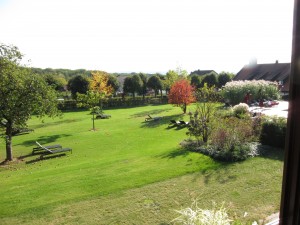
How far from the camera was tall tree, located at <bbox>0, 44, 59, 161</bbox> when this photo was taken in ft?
34.8

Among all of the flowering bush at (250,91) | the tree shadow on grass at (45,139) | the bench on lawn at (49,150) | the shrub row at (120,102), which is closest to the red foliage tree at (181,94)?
the flowering bush at (250,91)

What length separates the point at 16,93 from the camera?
10891mm

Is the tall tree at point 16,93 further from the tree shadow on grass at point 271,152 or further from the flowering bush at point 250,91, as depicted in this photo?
the flowering bush at point 250,91

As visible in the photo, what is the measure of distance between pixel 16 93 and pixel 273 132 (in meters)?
11.2

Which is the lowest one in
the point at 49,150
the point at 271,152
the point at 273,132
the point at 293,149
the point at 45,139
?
the point at 45,139

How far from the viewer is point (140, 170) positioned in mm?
8109

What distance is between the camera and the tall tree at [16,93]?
10609mm

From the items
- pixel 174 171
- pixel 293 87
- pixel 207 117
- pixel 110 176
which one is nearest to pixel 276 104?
pixel 207 117

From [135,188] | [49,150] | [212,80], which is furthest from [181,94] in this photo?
[212,80]

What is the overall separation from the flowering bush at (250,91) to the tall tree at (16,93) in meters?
16.7

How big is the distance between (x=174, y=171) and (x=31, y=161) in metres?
7.19

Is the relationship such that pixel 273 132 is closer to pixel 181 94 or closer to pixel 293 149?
pixel 293 149

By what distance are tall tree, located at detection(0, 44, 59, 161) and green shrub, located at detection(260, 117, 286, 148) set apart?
10.2 metres

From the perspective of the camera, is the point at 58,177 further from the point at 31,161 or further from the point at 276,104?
the point at 276,104
